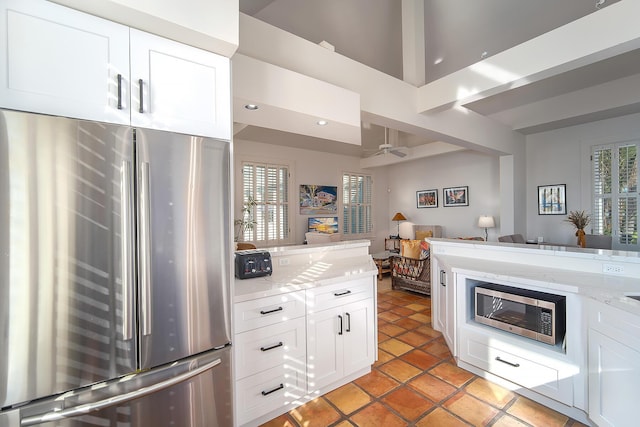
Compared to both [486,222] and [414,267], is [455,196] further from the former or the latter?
[414,267]

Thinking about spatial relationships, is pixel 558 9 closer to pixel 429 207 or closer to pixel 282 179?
pixel 429 207

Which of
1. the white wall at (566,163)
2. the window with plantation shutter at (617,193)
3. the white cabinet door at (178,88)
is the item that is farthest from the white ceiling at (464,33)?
the white cabinet door at (178,88)

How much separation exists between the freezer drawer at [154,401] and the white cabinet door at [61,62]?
116 centimetres

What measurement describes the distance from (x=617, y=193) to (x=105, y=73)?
21.9ft

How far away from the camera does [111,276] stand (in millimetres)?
1192

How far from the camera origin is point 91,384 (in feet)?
3.84

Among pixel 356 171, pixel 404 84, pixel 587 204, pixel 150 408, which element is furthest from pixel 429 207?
pixel 150 408

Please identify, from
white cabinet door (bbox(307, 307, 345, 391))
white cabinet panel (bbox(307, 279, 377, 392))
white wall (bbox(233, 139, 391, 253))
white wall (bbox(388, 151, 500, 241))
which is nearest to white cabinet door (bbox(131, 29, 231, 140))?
white cabinet panel (bbox(307, 279, 377, 392))

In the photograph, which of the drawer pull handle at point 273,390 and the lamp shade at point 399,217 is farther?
the lamp shade at point 399,217

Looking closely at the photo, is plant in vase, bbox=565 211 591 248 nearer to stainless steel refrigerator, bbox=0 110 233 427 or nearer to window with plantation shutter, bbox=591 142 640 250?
window with plantation shutter, bbox=591 142 640 250

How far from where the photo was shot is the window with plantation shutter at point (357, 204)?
784cm

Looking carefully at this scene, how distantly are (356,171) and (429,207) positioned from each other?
2218mm

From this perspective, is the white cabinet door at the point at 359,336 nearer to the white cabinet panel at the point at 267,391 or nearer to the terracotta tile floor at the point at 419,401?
the terracotta tile floor at the point at 419,401

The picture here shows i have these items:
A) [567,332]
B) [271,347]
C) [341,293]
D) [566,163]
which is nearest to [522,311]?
[567,332]
